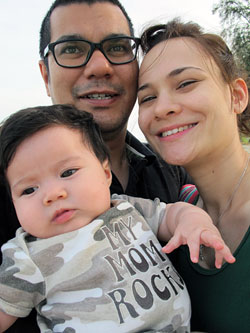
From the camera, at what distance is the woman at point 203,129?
167 centimetres

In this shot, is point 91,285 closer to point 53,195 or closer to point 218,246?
point 53,195

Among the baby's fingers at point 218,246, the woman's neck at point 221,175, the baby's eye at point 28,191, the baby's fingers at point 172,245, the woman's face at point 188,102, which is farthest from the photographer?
the woman's neck at point 221,175

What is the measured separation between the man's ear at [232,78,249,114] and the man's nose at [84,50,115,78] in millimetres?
941

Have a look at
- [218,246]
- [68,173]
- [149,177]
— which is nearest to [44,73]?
[149,177]

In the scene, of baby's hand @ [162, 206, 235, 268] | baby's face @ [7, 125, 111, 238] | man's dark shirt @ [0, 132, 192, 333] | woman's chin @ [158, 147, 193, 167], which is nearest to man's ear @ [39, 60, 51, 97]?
man's dark shirt @ [0, 132, 192, 333]

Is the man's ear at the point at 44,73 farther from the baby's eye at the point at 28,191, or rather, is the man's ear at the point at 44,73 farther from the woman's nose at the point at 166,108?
the baby's eye at the point at 28,191

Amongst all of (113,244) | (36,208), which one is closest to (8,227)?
(36,208)

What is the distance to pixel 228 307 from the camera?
1.53 meters

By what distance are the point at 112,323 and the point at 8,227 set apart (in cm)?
78

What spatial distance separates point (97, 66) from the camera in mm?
2332

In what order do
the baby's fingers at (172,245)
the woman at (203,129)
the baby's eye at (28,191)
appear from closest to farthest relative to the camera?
the baby's fingers at (172,245) → the baby's eye at (28,191) → the woman at (203,129)

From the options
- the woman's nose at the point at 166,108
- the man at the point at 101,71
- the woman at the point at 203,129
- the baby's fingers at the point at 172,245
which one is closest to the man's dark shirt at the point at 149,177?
the man at the point at 101,71

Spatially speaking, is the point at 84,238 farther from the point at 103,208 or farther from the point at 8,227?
the point at 8,227

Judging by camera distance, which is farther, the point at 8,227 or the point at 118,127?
the point at 118,127
